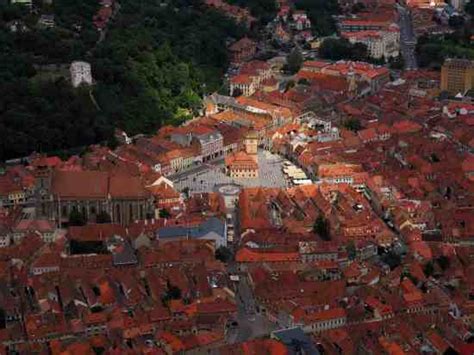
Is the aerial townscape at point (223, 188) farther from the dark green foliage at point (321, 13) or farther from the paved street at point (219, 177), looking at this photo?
the dark green foliage at point (321, 13)

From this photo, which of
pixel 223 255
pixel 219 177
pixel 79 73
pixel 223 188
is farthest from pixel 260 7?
pixel 223 255

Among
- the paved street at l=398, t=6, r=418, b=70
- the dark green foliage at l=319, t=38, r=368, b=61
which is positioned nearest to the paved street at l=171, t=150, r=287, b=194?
the dark green foliage at l=319, t=38, r=368, b=61

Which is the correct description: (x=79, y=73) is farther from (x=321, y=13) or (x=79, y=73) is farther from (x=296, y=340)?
(x=321, y=13)

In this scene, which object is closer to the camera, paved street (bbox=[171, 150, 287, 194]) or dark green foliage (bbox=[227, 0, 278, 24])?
paved street (bbox=[171, 150, 287, 194])

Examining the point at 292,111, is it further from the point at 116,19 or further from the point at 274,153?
the point at 116,19

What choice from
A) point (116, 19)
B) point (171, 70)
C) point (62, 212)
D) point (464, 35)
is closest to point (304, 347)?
point (62, 212)

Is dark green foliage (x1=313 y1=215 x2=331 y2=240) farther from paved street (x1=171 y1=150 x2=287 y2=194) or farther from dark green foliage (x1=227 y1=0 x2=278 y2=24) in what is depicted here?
dark green foliage (x1=227 y1=0 x2=278 y2=24)

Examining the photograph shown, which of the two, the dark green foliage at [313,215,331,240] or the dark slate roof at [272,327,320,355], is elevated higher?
the dark green foliage at [313,215,331,240]
